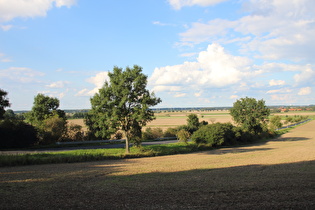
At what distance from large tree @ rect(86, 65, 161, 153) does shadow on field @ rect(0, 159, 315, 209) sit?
1737cm

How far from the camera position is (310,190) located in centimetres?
1177

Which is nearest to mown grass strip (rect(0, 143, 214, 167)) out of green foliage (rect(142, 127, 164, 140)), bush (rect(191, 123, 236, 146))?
bush (rect(191, 123, 236, 146))

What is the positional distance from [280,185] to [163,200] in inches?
273

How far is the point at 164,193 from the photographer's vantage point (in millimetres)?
11773

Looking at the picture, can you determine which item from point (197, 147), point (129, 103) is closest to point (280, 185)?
point (129, 103)

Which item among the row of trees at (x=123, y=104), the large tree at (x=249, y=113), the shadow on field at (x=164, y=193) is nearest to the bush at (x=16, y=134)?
the row of trees at (x=123, y=104)

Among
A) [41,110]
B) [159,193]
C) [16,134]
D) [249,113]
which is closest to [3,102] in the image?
[16,134]

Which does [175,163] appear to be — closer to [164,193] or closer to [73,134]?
[164,193]

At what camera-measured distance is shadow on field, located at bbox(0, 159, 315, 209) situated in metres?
9.86

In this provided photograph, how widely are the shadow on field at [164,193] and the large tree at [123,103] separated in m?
17.4

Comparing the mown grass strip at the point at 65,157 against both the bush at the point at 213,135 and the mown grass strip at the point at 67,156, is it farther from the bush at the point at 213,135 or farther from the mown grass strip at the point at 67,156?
the bush at the point at 213,135

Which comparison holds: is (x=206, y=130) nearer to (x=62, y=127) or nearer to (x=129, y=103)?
(x=129, y=103)

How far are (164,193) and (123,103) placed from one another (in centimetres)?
2195

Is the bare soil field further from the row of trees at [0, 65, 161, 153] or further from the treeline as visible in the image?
the treeline
